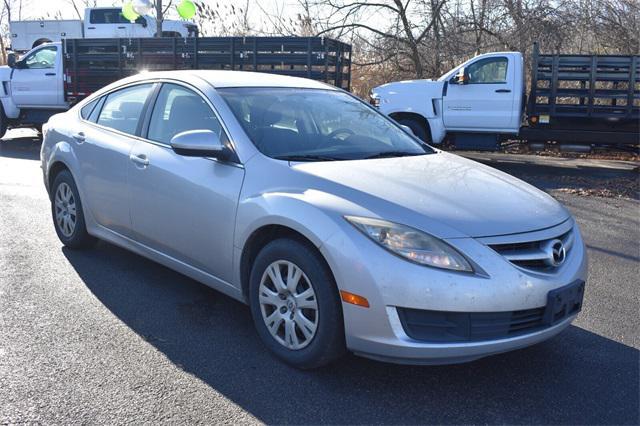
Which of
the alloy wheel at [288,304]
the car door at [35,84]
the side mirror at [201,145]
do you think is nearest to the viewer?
the alloy wheel at [288,304]

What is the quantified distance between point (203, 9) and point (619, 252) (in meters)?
18.3

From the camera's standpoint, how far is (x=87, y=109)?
5.53 m

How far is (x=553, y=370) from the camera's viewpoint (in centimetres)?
350

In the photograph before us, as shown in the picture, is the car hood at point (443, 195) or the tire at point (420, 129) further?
the tire at point (420, 129)

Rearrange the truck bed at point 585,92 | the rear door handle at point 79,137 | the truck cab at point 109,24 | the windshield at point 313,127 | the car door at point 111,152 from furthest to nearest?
1. the truck cab at point 109,24
2. the truck bed at point 585,92
3. the rear door handle at point 79,137
4. the car door at point 111,152
5. the windshield at point 313,127

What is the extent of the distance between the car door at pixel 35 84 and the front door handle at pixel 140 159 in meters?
11.1

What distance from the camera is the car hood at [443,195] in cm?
316

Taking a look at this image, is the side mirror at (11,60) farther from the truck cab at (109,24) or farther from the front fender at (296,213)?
the front fender at (296,213)

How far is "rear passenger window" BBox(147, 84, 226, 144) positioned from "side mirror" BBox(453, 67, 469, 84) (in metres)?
8.43

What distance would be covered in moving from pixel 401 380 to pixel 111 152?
2.83m

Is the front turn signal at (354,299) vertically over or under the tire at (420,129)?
under

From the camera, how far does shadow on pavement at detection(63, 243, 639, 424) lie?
9.93 feet

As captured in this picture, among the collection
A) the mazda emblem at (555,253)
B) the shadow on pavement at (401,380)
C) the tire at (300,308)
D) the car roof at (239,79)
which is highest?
the car roof at (239,79)

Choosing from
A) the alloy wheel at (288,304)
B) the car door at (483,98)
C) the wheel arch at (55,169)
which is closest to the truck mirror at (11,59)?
the car door at (483,98)
